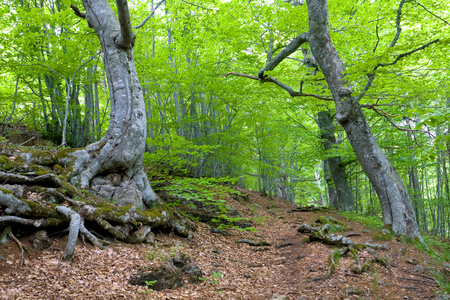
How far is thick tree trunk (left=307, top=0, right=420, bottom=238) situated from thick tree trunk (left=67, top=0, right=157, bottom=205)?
4.25m

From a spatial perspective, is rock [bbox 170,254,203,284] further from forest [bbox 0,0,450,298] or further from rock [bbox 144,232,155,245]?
forest [bbox 0,0,450,298]

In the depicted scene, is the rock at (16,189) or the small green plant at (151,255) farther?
the small green plant at (151,255)

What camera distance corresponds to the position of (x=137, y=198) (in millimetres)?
4762

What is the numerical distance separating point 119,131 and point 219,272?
3209 millimetres

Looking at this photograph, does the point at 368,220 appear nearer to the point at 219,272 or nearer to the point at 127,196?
the point at 219,272

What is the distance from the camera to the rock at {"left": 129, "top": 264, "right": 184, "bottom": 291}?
322cm

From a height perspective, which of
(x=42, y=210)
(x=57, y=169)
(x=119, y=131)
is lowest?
(x=42, y=210)

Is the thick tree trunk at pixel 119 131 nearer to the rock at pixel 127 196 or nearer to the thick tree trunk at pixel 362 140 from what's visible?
the rock at pixel 127 196

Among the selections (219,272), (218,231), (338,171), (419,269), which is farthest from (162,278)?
(338,171)

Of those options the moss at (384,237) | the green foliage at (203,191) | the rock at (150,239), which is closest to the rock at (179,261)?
the rock at (150,239)

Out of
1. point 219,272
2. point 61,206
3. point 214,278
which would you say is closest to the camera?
point 61,206

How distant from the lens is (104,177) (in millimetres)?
4676

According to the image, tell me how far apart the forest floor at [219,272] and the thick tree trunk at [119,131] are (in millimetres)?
1097

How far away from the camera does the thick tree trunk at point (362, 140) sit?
16.9 feet
